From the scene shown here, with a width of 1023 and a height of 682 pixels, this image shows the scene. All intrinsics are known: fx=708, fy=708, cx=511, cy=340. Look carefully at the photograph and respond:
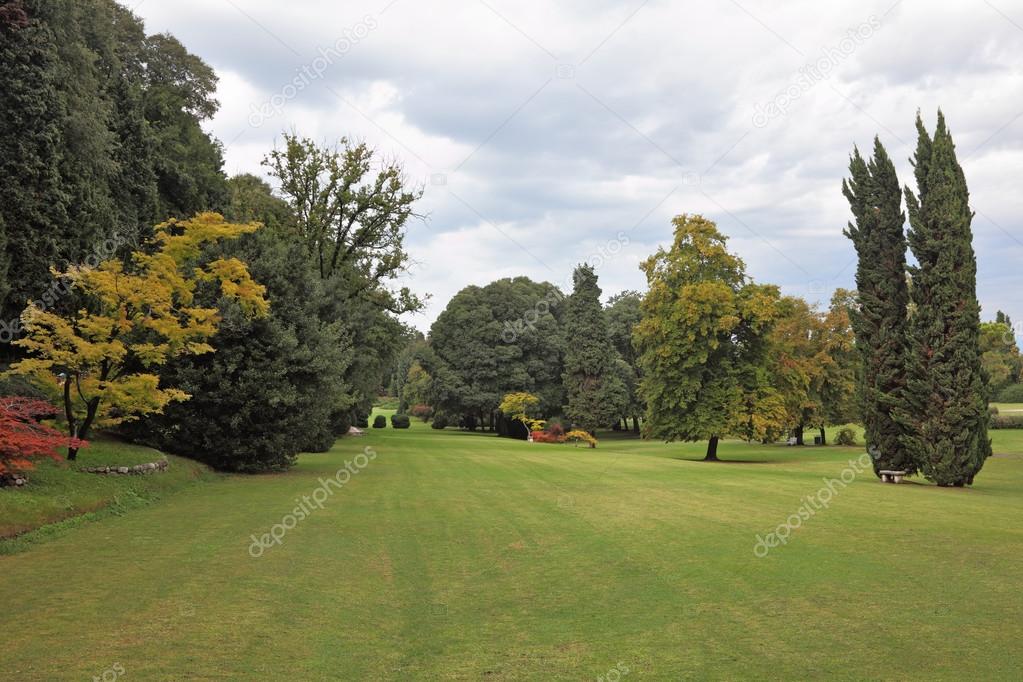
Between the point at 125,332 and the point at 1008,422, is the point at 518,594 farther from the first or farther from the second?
the point at 1008,422

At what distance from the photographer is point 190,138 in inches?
1276

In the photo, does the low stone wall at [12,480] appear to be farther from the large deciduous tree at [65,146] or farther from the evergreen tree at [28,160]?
the evergreen tree at [28,160]

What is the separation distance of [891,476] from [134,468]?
22.2 m

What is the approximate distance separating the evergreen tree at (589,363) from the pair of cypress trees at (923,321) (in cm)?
3242

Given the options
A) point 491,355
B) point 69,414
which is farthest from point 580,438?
point 69,414

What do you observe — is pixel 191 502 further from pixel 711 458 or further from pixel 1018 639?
pixel 711 458

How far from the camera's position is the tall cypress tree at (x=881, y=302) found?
22812 millimetres

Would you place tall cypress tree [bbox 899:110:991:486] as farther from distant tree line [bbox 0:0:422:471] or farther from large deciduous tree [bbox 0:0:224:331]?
large deciduous tree [bbox 0:0:224:331]

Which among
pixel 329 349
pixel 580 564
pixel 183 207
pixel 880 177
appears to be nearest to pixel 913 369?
pixel 880 177

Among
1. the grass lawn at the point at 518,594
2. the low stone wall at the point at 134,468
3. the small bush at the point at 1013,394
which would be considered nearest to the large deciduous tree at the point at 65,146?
the low stone wall at the point at 134,468

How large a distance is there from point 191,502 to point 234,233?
305 inches

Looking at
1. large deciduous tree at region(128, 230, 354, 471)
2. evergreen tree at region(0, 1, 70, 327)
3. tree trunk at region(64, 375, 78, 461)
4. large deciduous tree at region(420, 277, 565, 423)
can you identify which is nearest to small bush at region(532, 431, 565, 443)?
large deciduous tree at region(420, 277, 565, 423)

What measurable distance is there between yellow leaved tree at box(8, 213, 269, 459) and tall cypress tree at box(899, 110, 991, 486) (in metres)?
19.9

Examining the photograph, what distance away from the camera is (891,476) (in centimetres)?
2270
